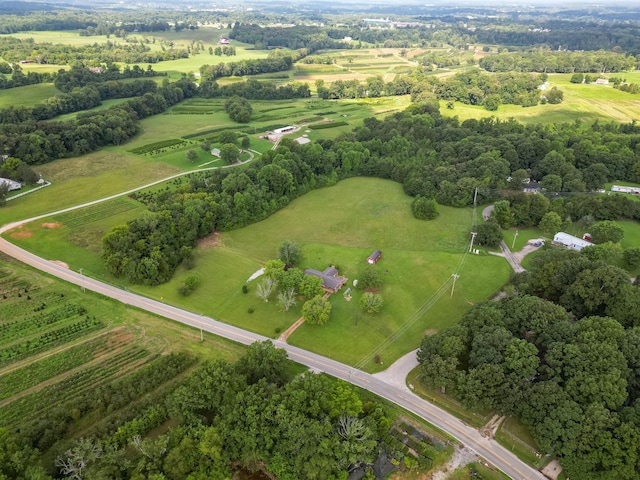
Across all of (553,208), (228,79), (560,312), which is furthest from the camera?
(228,79)

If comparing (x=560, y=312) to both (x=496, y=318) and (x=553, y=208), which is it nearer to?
(x=496, y=318)

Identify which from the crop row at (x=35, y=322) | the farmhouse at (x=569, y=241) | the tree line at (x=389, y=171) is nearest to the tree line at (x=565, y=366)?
the farmhouse at (x=569, y=241)

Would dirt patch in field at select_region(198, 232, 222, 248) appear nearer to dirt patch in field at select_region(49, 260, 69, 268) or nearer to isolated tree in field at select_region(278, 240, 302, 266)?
isolated tree in field at select_region(278, 240, 302, 266)

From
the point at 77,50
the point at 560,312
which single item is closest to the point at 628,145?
the point at 560,312

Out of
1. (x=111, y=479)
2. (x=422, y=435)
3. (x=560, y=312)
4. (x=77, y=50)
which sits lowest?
(x=422, y=435)

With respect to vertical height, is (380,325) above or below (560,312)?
below

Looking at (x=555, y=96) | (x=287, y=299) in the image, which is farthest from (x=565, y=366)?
(x=555, y=96)
